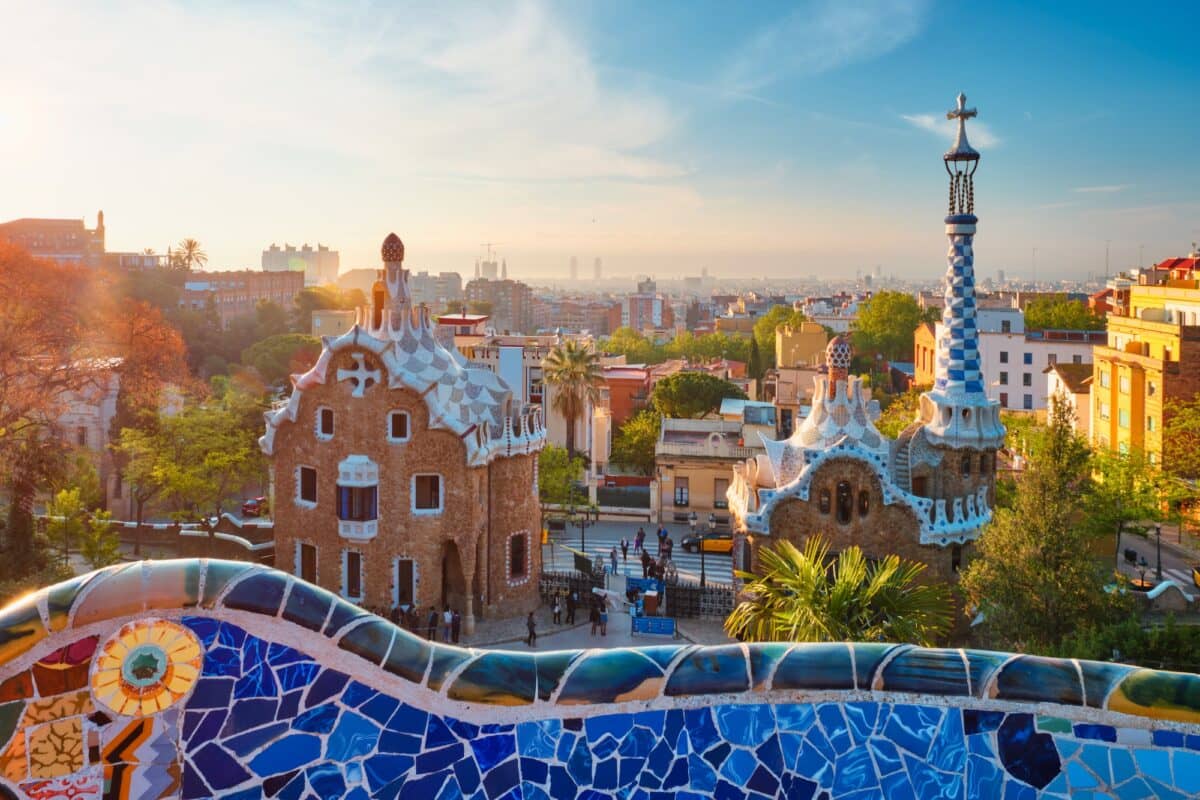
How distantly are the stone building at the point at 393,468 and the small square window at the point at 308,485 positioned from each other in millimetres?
30

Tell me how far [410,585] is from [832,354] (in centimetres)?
1203

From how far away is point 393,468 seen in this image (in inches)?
1021

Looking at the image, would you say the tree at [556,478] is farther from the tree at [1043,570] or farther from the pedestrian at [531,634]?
the tree at [1043,570]

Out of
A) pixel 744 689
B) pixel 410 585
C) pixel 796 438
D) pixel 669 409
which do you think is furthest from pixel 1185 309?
pixel 744 689

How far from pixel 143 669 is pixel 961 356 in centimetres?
2287

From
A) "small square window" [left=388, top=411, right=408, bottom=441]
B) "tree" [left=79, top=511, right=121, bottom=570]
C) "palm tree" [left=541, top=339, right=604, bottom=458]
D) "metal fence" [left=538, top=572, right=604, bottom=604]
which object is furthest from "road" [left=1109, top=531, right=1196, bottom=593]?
"tree" [left=79, top=511, right=121, bottom=570]

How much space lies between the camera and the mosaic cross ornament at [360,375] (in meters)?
25.6

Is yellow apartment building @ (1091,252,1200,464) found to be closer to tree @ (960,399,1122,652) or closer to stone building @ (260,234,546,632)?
tree @ (960,399,1122,652)

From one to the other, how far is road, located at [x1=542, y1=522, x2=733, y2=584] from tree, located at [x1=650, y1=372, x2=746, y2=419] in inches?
713

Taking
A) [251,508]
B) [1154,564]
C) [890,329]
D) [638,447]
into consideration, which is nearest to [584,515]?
[638,447]

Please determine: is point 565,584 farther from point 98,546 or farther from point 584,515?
point 98,546

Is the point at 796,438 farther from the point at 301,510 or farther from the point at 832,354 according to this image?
the point at 301,510

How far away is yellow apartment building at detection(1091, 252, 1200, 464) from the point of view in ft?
128

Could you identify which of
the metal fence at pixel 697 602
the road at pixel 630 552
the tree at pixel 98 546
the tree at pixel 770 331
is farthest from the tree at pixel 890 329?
the tree at pixel 98 546
